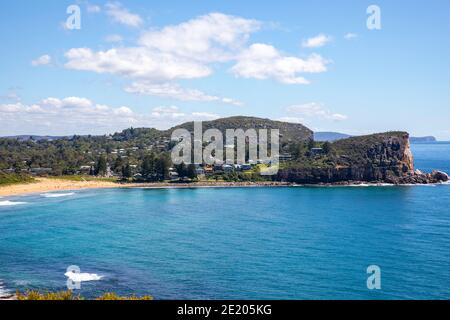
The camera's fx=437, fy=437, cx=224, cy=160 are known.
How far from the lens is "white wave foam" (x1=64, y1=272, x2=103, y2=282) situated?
37.3m

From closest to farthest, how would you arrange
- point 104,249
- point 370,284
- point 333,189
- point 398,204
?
point 370,284 < point 104,249 < point 398,204 < point 333,189

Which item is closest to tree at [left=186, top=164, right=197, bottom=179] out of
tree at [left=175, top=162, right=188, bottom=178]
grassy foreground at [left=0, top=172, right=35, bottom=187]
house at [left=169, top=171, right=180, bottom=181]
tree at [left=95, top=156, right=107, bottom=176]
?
tree at [left=175, top=162, right=188, bottom=178]

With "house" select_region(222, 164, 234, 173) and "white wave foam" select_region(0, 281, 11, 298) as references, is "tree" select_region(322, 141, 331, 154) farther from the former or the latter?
"white wave foam" select_region(0, 281, 11, 298)

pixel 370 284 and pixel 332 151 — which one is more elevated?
pixel 332 151

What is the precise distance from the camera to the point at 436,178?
386 feet

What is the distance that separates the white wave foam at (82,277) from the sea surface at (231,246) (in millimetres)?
253

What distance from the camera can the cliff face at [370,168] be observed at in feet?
393

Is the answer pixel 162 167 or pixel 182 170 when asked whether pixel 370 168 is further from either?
pixel 162 167

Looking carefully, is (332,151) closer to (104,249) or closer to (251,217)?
(251,217)

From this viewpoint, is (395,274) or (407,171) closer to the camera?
(395,274)

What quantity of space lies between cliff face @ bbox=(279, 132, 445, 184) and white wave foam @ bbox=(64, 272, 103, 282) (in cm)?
8836
